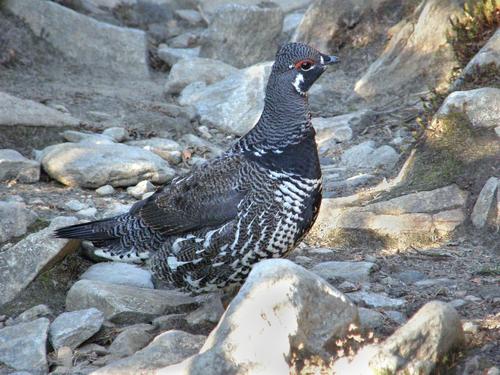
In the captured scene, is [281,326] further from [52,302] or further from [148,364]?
[52,302]

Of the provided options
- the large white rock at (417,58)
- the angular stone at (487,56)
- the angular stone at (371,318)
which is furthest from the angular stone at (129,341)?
the large white rock at (417,58)

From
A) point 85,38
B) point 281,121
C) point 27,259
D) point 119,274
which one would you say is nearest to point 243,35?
point 85,38

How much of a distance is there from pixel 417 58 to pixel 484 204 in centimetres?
439

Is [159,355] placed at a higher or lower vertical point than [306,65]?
lower

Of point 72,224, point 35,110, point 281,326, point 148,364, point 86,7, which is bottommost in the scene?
point 86,7

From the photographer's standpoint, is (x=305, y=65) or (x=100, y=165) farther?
(x=100, y=165)

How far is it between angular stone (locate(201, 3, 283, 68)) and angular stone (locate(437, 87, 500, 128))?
6.59m

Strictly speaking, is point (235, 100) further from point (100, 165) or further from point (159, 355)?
point (159, 355)

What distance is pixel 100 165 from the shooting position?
909 centimetres

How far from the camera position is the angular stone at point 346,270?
675cm

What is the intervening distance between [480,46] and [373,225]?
3187mm

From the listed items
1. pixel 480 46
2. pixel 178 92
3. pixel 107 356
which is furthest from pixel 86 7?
pixel 107 356

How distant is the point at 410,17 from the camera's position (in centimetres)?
1209

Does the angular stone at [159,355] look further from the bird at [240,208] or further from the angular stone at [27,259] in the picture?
the angular stone at [27,259]
